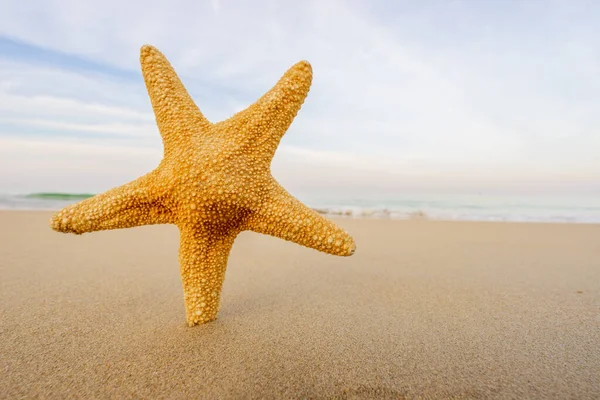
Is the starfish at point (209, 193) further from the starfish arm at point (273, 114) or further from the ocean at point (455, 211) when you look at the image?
the ocean at point (455, 211)

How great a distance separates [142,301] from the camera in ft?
9.04

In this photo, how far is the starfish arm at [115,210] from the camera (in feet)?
Result: 7.20

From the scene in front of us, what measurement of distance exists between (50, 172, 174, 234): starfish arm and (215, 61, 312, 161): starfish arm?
56 cm

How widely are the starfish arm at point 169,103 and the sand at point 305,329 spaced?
1128 millimetres

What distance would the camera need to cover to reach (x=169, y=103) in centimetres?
234

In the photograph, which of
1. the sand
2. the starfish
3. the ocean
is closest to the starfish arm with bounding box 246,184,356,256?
the starfish

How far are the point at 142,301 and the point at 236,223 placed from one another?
1090 millimetres

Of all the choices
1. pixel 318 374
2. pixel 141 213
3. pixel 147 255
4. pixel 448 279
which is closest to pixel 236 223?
pixel 141 213

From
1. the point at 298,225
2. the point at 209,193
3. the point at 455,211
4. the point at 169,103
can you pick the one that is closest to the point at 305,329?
the point at 298,225

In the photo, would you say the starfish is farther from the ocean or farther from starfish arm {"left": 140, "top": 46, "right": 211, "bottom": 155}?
the ocean

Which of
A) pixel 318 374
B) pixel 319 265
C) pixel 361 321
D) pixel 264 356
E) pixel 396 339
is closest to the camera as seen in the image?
pixel 318 374

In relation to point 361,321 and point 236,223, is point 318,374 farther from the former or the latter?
point 236,223

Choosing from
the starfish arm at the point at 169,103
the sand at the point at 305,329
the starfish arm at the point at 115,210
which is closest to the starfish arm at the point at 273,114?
the starfish arm at the point at 169,103

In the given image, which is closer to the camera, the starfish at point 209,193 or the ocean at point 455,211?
the starfish at point 209,193
